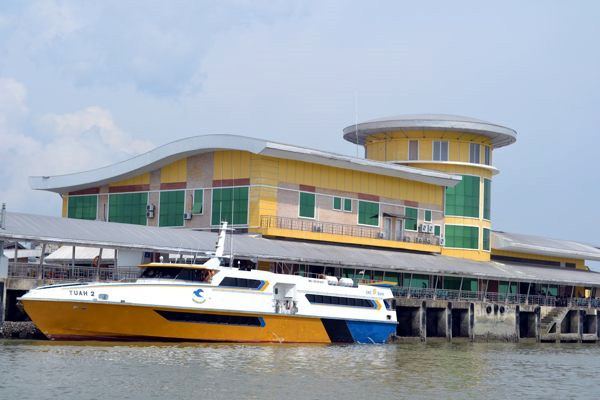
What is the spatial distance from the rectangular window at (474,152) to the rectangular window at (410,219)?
6706 millimetres

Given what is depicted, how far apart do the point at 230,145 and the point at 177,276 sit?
18.2m

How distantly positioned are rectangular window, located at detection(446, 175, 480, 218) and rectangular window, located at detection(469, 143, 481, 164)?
120 centimetres

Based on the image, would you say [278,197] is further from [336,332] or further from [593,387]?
[593,387]

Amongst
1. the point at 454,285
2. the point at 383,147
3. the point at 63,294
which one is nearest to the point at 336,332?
the point at 63,294

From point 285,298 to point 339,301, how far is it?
11.7ft

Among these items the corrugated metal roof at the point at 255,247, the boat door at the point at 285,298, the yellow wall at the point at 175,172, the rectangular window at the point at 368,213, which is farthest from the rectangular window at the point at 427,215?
the boat door at the point at 285,298

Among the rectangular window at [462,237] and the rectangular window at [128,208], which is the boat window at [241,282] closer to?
the rectangular window at [128,208]

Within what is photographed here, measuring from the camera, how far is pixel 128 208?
67.7 meters

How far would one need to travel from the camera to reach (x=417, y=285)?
2721 inches

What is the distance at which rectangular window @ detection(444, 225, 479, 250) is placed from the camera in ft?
245

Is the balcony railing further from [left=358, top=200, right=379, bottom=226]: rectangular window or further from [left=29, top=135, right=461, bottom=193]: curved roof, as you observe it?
[left=29, top=135, right=461, bottom=193]: curved roof

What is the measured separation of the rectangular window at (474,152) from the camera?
75.8 metres

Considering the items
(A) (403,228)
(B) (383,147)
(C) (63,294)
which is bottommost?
(C) (63,294)

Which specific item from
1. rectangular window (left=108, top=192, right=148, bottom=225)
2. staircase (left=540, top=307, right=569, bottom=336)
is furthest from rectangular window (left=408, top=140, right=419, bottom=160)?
rectangular window (left=108, top=192, right=148, bottom=225)
